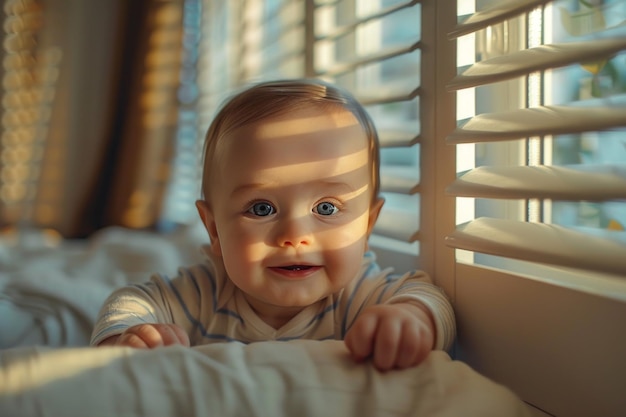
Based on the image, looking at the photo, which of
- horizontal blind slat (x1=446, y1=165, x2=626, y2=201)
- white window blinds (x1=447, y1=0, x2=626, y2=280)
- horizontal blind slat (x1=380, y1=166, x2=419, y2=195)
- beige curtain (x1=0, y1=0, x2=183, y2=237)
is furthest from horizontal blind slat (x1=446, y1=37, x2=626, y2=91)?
beige curtain (x1=0, y1=0, x2=183, y2=237)

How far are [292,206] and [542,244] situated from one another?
1.18ft

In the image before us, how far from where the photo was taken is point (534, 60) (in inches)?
30.4

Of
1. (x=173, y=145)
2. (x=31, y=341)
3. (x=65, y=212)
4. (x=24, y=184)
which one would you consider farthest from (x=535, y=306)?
(x=24, y=184)

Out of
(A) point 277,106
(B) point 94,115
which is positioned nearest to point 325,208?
(A) point 277,106

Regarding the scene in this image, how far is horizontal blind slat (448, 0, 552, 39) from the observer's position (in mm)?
772

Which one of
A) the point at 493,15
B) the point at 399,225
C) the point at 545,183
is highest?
the point at 493,15

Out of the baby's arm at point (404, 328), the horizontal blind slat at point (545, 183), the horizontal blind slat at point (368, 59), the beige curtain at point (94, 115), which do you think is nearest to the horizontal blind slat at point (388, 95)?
the horizontal blind slat at point (368, 59)

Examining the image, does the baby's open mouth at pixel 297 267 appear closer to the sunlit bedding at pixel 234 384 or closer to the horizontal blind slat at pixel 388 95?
the sunlit bedding at pixel 234 384

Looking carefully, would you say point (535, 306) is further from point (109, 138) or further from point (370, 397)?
point (109, 138)

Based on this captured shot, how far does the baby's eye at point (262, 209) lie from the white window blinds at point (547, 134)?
272 millimetres

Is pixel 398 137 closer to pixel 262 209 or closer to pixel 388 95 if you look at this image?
pixel 388 95

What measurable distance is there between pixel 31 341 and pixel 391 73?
190cm

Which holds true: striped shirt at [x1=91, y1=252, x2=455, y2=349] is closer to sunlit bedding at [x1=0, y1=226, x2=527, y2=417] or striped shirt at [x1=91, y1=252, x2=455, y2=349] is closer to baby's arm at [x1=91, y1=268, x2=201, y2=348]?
baby's arm at [x1=91, y1=268, x2=201, y2=348]

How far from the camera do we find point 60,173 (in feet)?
9.23
